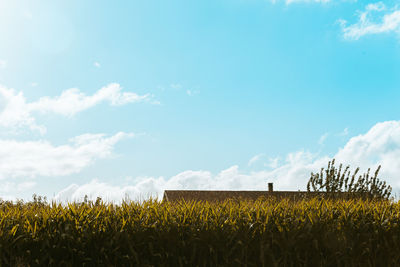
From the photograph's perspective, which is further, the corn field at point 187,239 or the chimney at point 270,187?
the chimney at point 270,187

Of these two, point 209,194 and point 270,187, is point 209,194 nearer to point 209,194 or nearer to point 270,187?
point 209,194

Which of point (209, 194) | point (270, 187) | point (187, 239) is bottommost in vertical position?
point (187, 239)

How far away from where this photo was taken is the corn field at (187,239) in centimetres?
624

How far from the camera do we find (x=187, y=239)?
21.2 ft

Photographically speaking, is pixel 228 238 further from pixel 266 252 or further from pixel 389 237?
pixel 389 237

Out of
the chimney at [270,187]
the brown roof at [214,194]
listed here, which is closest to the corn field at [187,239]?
the brown roof at [214,194]

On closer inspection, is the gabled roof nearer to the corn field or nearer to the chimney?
the chimney

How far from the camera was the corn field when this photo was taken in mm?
6242

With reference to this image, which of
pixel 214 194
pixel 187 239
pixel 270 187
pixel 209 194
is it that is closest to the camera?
pixel 187 239

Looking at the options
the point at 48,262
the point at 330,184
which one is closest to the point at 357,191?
the point at 330,184

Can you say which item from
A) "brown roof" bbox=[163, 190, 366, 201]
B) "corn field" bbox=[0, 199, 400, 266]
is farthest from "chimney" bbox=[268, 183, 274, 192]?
"corn field" bbox=[0, 199, 400, 266]

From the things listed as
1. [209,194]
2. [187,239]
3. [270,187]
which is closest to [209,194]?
[209,194]

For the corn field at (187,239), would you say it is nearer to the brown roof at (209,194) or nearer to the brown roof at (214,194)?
the brown roof at (214,194)

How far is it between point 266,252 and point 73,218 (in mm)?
3398
